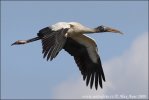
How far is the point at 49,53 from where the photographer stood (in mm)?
32625

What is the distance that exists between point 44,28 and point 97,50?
11.0 ft

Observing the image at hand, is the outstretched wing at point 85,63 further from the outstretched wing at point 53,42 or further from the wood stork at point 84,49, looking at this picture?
the outstretched wing at point 53,42

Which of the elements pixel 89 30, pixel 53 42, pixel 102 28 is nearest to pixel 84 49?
pixel 102 28

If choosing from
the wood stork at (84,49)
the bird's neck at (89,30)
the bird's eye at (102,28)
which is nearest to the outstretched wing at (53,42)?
the wood stork at (84,49)

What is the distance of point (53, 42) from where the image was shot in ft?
108

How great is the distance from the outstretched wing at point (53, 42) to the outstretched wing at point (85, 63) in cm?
331

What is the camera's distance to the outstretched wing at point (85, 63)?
124 feet

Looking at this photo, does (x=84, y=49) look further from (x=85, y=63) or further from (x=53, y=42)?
(x=53, y=42)

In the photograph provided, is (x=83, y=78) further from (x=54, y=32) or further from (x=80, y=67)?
(x=54, y=32)

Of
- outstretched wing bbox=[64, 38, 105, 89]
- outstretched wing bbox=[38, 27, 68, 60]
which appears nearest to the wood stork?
outstretched wing bbox=[64, 38, 105, 89]

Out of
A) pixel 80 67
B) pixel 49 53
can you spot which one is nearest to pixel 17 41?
pixel 80 67

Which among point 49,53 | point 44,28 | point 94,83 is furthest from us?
point 94,83

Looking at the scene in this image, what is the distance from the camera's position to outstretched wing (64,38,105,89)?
3766 cm

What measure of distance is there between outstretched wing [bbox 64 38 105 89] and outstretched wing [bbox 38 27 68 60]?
3.31 m
